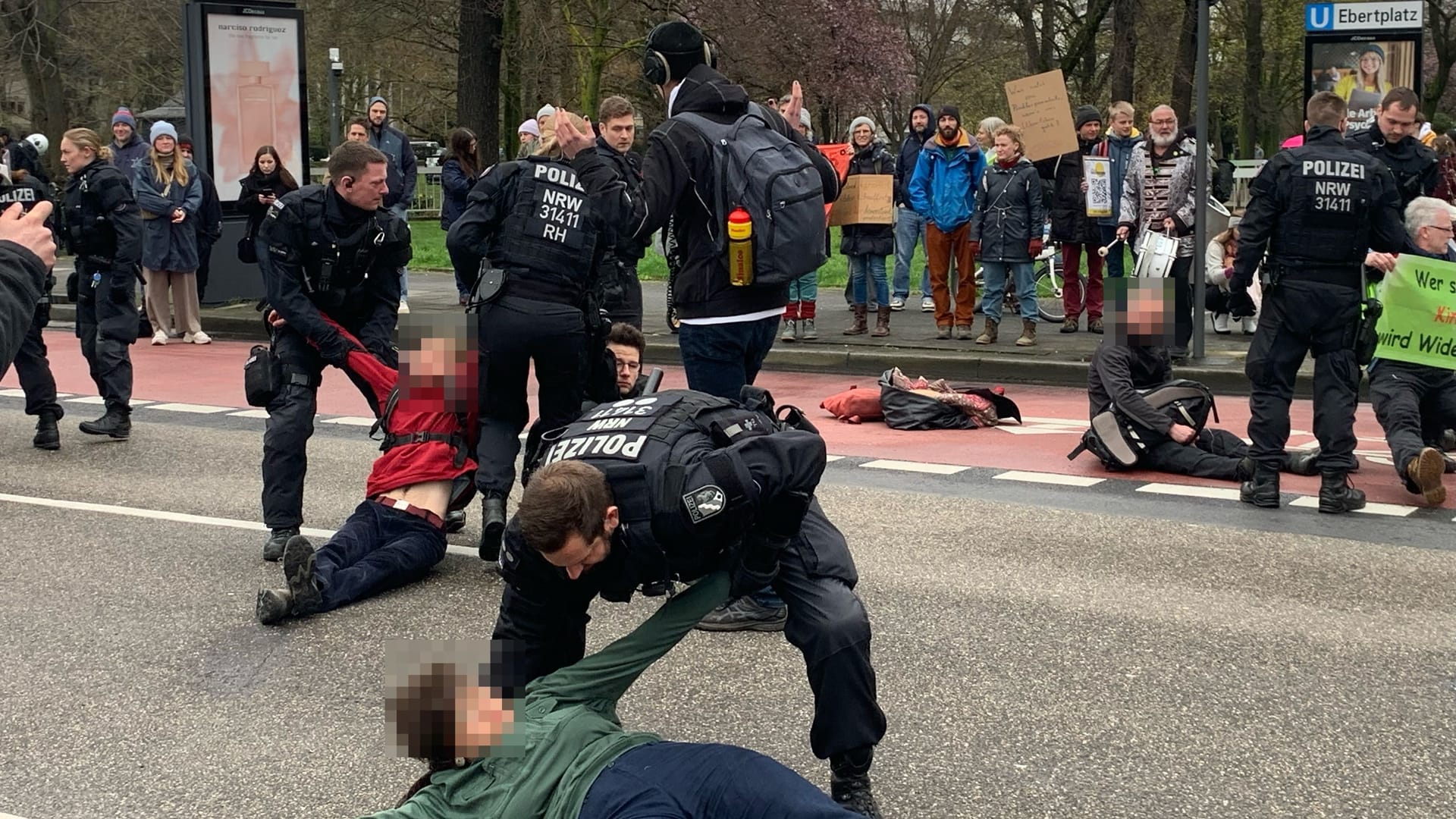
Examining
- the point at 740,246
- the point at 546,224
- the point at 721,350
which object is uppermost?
the point at 546,224

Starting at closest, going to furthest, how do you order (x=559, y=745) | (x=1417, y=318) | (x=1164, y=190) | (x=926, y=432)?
1. (x=559, y=745)
2. (x=1417, y=318)
3. (x=926, y=432)
4. (x=1164, y=190)

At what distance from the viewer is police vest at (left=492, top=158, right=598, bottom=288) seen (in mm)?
6684

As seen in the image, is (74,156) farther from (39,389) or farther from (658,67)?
(658,67)

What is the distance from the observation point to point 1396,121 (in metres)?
9.31

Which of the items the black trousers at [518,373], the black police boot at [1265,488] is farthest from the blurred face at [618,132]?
the black police boot at [1265,488]

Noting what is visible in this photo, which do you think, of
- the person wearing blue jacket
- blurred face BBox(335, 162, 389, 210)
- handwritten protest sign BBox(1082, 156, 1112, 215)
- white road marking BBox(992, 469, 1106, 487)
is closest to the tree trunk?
the person wearing blue jacket

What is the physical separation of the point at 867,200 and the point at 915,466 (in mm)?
5322

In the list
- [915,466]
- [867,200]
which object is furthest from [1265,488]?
[867,200]

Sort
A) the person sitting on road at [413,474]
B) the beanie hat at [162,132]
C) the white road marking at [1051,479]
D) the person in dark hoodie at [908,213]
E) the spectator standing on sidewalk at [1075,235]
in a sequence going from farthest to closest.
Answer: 1. the beanie hat at [162,132]
2. the person in dark hoodie at [908,213]
3. the spectator standing on sidewalk at [1075,235]
4. the white road marking at [1051,479]
5. the person sitting on road at [413,474]

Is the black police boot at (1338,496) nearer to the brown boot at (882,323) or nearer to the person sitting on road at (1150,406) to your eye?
the person sitting on road at (1150,406)

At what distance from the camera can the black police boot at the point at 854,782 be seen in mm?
4223

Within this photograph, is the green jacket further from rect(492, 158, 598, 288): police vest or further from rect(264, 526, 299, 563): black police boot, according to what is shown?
rect(264, 526, 299, 563): black police boot

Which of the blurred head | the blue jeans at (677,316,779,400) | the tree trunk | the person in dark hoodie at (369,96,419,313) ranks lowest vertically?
the blurred head

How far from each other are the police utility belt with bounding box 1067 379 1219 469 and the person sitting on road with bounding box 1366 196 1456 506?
0.92 meters
